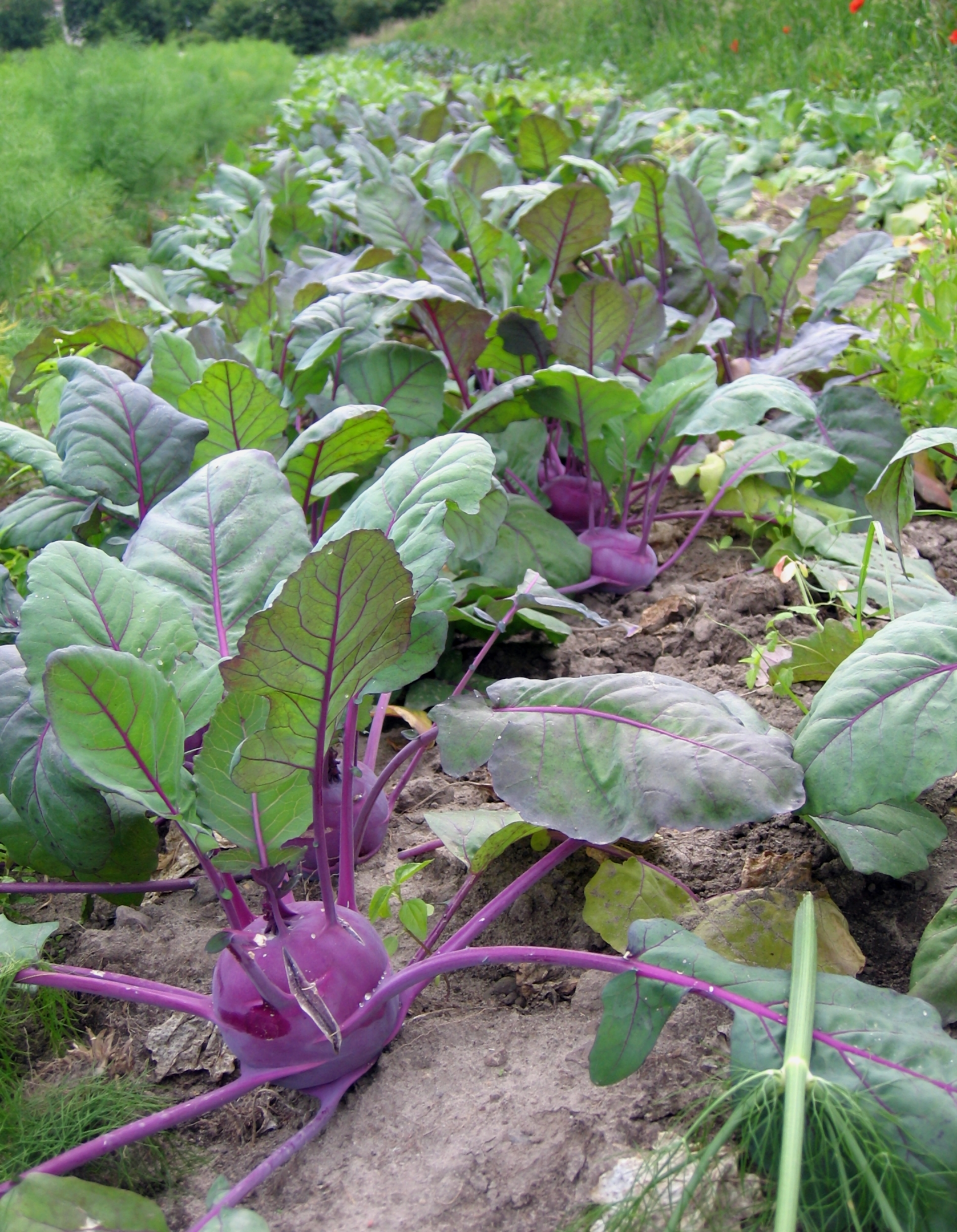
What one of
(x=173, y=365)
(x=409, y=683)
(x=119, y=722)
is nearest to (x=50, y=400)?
(x=173, y=365)

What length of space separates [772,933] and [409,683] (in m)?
0.64

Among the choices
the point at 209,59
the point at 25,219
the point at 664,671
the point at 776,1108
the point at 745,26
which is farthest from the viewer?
the point at 209,59

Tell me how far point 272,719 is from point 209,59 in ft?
44.7

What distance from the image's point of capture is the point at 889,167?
4117 millimetres

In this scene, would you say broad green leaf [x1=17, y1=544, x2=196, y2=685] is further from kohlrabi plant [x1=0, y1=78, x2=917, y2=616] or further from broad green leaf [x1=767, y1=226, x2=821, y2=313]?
broad green leaf [x1=767, y1=226, x2=821, y2=313]

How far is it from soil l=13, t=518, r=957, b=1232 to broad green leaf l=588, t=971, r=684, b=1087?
6 cm

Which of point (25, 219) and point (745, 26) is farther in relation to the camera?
point (745, 26)

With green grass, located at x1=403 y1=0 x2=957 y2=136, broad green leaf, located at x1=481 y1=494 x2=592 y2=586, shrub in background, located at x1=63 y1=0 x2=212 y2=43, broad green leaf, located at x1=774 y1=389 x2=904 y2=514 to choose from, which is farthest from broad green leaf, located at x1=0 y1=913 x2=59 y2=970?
shrub in background, located at x1=63 y1=0 x2=212 y2=43

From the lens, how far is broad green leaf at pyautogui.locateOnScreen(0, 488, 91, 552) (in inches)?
64.4

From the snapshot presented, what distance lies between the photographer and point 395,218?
2387 millimetres

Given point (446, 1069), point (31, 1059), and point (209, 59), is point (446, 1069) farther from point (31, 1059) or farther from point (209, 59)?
point (209, 59)

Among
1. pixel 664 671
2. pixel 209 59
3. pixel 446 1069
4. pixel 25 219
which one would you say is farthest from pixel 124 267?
pixel 209 59

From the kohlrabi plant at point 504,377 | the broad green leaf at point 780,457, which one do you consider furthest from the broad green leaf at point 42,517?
the broad green leaf at point 780,457

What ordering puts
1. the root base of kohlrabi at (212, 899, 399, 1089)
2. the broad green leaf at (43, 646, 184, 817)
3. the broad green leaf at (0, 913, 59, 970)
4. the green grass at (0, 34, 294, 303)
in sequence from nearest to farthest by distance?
the broad green leaf at (43, 646, 184, 817)
the root base of kohlrabi at (212, 899, 399, 1089)
the broad green leaf at (0, 913, 59, 970)
the green grass at (0, 34, 294, 303)
